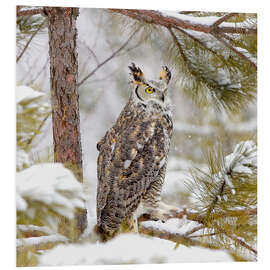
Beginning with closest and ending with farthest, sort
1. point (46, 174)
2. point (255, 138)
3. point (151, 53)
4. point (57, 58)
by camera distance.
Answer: point (46, 174), point (57, 58), point (151, 53), point (255, 138)

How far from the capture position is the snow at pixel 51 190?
3.70 ft

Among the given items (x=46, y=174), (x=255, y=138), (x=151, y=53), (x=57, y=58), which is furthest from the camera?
(x=255, y=138)

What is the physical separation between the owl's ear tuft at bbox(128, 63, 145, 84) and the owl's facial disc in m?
0.03

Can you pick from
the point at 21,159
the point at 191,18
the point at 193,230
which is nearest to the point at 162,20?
the point at 191,18

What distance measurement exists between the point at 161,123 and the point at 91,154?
39 cm

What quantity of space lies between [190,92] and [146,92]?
0.85 feet

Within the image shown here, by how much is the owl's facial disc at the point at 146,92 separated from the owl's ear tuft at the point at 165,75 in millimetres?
74

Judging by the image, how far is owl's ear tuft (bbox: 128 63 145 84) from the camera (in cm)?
235

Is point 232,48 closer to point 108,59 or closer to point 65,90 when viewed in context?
point 108,59

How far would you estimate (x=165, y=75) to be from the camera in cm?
239

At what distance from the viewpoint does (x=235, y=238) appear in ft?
Result: 8.08

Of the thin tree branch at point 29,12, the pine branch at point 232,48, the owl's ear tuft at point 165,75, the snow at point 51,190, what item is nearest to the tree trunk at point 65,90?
the thin tree branch at point 29,12

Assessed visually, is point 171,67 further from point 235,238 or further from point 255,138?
point 235,238
